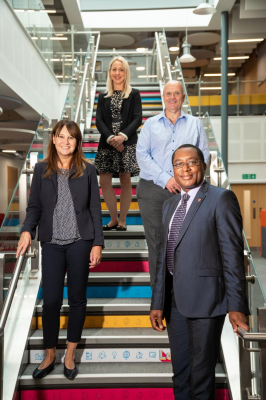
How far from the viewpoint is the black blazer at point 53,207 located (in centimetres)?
267

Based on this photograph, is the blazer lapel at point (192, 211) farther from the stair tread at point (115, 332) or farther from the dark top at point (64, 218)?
the stair tread at point (115, 332)

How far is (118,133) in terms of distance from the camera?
416 cm

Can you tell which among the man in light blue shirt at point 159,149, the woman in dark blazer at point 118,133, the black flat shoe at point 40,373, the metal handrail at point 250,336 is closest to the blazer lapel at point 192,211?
the metal handrail at point 250,336

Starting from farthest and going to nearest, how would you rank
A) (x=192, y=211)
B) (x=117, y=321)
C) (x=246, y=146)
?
1. (x=246, y=146)
2. (x=117, y=321)
3. (x=192, y=211)

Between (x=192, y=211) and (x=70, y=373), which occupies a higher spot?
(x=192, y=211)

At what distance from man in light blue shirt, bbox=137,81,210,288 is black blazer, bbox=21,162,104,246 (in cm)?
43

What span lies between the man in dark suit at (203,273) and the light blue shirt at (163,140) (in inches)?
35.0

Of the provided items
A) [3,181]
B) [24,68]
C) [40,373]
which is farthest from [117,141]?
[3,181]

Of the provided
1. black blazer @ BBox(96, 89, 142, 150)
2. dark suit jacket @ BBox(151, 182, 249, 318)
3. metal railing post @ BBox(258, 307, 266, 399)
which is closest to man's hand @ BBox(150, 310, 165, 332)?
dark suit jacket @ BBox(151, 182, 249, 318)

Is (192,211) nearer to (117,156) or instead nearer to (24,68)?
(117,156)

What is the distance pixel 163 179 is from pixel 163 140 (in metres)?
0.30

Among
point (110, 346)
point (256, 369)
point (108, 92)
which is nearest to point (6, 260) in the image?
point (110, 346)

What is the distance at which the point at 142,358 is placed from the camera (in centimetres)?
318

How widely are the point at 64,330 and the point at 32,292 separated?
373 mm
